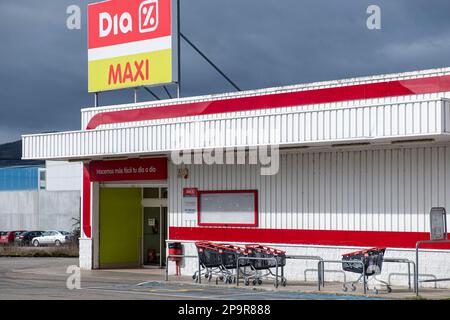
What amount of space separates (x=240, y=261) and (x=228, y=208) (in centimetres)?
340

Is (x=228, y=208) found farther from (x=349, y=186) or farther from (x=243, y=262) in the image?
(x=349, y=186)

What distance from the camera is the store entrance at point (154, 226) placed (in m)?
29.7

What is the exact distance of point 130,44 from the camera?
98.4 feet

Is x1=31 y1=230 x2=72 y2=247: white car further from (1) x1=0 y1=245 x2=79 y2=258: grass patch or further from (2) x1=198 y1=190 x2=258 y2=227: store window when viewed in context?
(2) x1=198 y1=190 x2=258 y2=227: store window

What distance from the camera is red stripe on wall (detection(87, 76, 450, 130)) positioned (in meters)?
21.8

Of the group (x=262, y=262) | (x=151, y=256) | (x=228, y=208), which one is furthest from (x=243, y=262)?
(x=151, y=256)

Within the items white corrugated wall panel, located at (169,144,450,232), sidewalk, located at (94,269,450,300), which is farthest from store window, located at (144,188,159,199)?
sidewalk, located at (94,269,450,300)

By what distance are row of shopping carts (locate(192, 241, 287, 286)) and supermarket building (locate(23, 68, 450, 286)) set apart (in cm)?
146

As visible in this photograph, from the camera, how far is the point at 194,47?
29828 mm

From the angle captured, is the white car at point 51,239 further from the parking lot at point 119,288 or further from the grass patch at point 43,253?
the parking lot at point 119,288

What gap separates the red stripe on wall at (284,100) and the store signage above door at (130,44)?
1.57m
